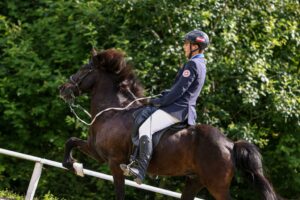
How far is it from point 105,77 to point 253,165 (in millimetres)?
2371

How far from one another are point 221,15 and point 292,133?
8.98 ft

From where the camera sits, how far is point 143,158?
7625 millimetres

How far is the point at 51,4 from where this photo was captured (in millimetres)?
13336

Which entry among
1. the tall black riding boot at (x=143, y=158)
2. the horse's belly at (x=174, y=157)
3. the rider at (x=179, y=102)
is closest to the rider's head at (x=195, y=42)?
the rider at (x=179, y=102)

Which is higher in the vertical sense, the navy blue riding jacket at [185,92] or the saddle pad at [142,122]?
the navy blue riding jacket at [185,92]

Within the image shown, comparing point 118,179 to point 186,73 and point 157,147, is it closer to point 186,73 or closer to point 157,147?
point 157,147

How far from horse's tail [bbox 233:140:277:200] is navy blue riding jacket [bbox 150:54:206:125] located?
0.71 metres

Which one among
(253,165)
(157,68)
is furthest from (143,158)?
(157,68)

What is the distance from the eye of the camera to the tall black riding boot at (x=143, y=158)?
300 inches

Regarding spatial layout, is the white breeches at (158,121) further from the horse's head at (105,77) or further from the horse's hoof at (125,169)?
the horse's head at (105,77)

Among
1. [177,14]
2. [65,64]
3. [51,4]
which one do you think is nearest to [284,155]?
[177,14]

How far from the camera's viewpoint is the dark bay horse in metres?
7.41

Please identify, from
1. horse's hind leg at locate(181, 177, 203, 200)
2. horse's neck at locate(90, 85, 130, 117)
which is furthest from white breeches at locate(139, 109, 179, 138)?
horse's hind leg at locate(181, 177, 203, 200)

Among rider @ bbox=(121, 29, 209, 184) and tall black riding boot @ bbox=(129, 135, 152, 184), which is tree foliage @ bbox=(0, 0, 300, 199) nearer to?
rider @ bbox=(121, 29, 209, 184)
